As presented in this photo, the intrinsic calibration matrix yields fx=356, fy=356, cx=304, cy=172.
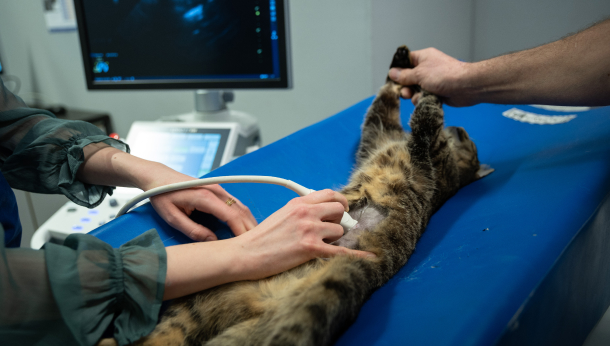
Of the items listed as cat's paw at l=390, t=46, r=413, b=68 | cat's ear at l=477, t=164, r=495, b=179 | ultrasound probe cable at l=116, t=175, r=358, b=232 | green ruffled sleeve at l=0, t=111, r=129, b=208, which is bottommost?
cat's ear at l=477, t=164, r=495, b=179

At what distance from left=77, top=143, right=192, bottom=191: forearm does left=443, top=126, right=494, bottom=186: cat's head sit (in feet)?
2.42

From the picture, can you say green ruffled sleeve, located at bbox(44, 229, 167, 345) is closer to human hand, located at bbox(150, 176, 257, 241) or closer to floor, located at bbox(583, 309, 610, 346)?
human hand, located at bbox(150, 176, 257, 241)

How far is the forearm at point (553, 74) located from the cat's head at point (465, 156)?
0.14 m

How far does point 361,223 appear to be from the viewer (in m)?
0.78

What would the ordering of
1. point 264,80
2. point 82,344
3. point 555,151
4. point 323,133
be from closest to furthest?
point 82,344
point 555,151
point 323,133
point 264,80

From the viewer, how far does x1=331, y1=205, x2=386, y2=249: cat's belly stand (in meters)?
0.71

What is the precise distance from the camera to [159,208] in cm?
65

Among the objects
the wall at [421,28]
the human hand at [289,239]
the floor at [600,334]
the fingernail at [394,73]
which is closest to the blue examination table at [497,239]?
the floor at [600,334]

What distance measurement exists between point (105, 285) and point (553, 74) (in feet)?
3.16

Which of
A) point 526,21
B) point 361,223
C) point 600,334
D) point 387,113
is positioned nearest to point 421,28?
point 526,21

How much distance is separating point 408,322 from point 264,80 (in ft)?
3.28

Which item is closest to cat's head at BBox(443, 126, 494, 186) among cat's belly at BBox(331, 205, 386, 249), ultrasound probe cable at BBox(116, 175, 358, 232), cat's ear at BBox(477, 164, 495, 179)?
cat's ear at BBox(477, 164, 495, 179)

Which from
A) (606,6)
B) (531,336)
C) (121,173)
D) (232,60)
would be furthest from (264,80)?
(606,6)

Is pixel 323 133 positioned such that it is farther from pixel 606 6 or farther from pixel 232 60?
pixel 606 6
